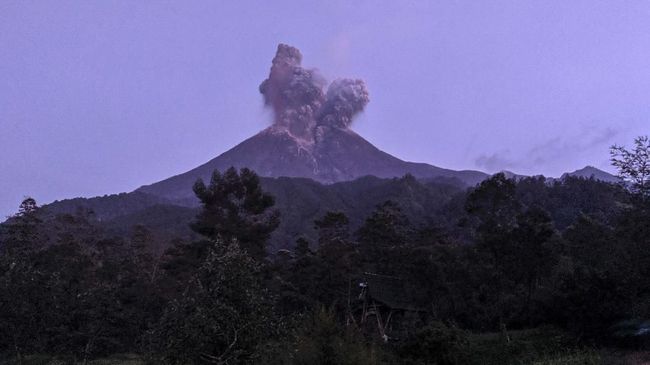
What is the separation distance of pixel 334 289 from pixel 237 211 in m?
9.66

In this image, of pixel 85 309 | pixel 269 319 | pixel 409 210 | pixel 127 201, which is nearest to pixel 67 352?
pixel 85 309

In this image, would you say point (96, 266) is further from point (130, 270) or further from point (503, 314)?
point (503, 314)

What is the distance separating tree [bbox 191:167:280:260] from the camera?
1551 inches

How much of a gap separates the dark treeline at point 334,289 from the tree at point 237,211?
0.12 metres

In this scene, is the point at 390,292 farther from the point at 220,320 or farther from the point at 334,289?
the point at 220,320

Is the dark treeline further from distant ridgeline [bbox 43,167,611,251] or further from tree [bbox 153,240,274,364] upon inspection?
distant ridgeline [bbox 43,167,611,251]

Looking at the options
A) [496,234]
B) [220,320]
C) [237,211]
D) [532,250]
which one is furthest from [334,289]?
[220,320]

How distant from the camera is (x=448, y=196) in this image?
143375mm

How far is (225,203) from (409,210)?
81.7 m

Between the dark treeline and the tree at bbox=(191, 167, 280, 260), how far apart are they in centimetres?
12

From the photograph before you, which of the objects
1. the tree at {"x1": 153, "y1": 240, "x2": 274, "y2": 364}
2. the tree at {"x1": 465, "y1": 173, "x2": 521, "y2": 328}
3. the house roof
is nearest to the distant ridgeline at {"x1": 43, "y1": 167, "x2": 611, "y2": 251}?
the house roof

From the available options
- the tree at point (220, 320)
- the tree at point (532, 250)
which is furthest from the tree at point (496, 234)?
the tree at point (220, 320)

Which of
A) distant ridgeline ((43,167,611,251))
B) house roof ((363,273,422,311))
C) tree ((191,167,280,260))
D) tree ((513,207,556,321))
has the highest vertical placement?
distant ridgeline ((43,167,611,251))

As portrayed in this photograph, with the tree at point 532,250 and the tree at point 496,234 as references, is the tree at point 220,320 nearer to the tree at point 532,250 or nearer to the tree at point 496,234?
the tree at point 496,234
